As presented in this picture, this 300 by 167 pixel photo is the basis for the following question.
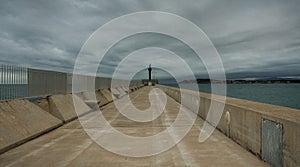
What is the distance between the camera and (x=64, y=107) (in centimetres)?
1137

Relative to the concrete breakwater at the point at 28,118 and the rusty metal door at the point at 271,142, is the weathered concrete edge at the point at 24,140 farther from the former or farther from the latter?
the rusty metal door at the point at 271,142

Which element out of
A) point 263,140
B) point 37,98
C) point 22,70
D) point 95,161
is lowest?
point 95,161

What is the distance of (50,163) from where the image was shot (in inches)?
205

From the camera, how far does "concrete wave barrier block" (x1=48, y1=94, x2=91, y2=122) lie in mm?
10562

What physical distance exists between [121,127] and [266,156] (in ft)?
18.4

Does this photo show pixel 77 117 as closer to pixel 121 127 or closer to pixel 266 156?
pixel 121 127

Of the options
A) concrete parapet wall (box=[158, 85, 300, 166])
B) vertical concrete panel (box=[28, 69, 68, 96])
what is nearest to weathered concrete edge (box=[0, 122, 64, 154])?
vertical concrete panel (box=[28, 69, 68, 96])

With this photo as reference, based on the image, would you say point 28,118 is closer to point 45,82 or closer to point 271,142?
point 45,82

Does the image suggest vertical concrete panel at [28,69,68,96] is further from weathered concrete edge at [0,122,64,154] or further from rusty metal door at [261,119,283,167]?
rusty metal door at [261,119,283,167]

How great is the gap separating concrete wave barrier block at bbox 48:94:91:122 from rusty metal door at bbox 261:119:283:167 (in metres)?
8.13

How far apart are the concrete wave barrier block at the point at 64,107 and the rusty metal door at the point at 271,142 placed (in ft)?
26.7

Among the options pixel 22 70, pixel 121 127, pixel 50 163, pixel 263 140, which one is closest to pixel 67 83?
pixel 22 70

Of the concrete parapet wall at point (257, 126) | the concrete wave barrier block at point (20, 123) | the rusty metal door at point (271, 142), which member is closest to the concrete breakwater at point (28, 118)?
the concrete wave barrier block at point (20, 123)

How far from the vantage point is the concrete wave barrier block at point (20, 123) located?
6.52 metres
